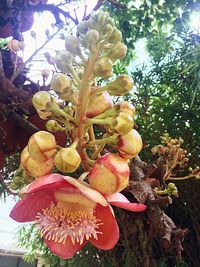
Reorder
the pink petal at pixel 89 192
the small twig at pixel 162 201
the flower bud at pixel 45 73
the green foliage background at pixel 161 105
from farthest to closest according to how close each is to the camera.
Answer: the green foliage background at pixel 161 105, the flower bud at pixel 45 73, the small twig at pixel 162 201, the pink petal at pixel 89 192

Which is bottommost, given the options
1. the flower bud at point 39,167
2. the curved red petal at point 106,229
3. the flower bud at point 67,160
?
the curved red petal at point 106,229

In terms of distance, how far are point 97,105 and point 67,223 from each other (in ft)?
0.32

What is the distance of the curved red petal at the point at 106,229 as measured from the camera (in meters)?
0.32

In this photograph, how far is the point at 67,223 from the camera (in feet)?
0.97

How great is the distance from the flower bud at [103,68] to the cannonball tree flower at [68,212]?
0.27ft

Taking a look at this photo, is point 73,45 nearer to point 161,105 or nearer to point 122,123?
point 122,123

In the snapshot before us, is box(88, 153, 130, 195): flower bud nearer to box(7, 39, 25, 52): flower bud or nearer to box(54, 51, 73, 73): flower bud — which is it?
box(54, 51, 73, 73): flower bud

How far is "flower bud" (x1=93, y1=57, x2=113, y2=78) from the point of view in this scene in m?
0.30

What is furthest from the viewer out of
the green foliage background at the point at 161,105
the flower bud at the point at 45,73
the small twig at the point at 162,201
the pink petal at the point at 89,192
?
the green foliage background at the point at 161,105

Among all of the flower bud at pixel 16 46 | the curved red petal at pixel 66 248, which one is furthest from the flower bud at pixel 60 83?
the flower bud at pixel 16 46

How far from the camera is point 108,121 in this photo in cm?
29

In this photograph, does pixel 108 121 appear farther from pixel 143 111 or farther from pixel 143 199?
pixel 143 111

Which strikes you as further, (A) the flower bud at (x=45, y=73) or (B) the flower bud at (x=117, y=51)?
(A) the flower bud at (x=45, y=73)

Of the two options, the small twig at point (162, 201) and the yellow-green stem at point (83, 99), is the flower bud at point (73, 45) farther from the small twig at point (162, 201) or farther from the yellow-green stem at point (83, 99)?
the small twig at point (162, 201)
